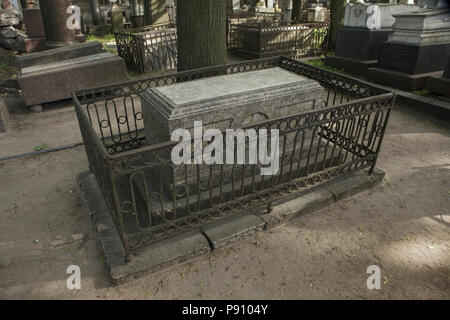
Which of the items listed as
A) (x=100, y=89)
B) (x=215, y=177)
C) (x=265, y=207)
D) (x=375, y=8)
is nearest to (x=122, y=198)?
(x=215, y=177)

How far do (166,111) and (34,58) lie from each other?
645 cm

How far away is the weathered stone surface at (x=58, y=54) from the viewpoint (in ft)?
25.5

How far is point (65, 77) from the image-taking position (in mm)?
6840

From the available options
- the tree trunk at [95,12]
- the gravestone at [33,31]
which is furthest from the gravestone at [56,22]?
the tree trunk at [95,12]

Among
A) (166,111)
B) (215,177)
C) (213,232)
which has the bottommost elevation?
(213,232)

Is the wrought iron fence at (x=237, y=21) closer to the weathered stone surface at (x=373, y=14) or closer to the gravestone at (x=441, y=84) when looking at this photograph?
the weathered stone surface at (x=373, y=14)

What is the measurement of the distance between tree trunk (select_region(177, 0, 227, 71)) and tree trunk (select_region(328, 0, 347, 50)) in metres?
7.56

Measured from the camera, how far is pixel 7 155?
5090 mm

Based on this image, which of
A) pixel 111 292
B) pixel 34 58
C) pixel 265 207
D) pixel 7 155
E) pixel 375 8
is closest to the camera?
pixel 111 292

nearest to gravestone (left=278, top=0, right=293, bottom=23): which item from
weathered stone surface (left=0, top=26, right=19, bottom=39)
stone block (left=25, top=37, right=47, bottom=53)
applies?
stone block (left=25, top=37, right=47, bottom=53)

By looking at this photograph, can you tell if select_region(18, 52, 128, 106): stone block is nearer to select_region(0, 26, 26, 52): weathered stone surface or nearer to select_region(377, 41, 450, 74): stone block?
select_region(377, 41, 450, 74): stone block

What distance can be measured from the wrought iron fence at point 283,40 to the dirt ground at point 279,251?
7508 mm

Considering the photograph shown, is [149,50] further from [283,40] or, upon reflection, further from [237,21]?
[237,21]

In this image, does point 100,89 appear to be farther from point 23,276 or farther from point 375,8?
point 375,8
